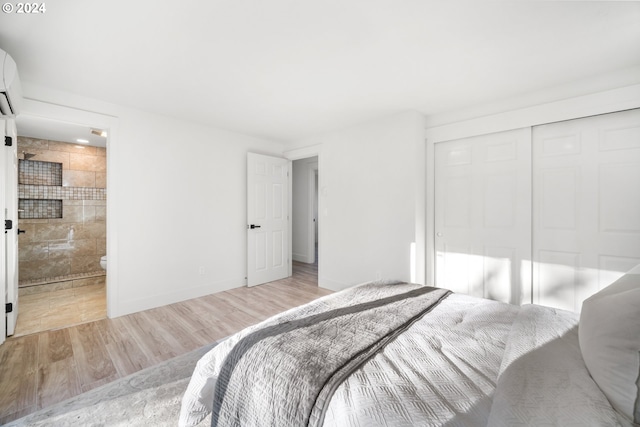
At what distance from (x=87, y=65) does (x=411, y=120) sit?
10.5ft

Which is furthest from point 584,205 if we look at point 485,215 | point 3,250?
point 3,250

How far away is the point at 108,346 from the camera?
7.84 feet

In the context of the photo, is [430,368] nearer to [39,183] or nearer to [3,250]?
[3,250]

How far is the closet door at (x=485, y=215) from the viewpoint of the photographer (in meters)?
2.78

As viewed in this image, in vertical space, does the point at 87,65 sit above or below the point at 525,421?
above

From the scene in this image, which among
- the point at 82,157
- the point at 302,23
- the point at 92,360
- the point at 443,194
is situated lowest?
the point at 92,360

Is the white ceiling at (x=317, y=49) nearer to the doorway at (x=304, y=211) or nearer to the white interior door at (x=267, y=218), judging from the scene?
the white interior door at (x=267, y=218)

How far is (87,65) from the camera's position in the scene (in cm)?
224

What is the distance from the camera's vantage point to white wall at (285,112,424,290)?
3.27 m

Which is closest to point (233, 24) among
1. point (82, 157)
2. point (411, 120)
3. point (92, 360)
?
Result: point (411, 120)

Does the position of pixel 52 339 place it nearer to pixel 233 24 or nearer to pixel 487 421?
pixel 233 24

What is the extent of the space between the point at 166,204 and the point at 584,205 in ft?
14.8

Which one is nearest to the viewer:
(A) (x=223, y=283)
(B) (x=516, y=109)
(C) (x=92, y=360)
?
(C) (x=92, y=360)

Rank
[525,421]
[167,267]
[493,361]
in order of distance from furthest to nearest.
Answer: [167,267]
[493,361]
[525,421]
